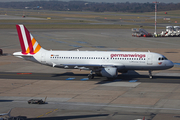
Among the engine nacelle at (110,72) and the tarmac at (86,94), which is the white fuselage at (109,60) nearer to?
the engine nacelle at (110,72)

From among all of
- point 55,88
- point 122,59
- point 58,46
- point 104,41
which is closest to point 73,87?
point 55,88

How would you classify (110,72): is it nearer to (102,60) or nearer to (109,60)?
(109,60)

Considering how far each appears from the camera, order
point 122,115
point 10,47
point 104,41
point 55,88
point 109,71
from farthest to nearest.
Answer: point 104,41
point 10,47
point 109,71
point 55,88
point 122,115

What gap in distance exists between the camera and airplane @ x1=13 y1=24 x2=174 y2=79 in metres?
46.4

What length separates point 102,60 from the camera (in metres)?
47.8

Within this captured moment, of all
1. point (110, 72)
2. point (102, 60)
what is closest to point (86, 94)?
point (110, 72)

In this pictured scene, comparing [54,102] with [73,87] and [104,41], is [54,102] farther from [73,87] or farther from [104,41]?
[104,41]

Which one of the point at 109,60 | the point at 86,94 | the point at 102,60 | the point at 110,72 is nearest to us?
the point at 86,94

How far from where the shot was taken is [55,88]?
41.4 meters

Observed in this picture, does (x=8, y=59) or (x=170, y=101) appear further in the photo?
(x=8, y=59)

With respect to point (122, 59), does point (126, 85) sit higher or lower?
lower

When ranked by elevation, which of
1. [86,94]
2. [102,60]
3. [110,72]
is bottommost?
[86,94]

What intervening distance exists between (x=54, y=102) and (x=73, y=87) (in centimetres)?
792

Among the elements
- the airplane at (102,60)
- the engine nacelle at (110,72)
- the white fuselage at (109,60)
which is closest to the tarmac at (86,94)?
the engine nacelle at (110,72)
